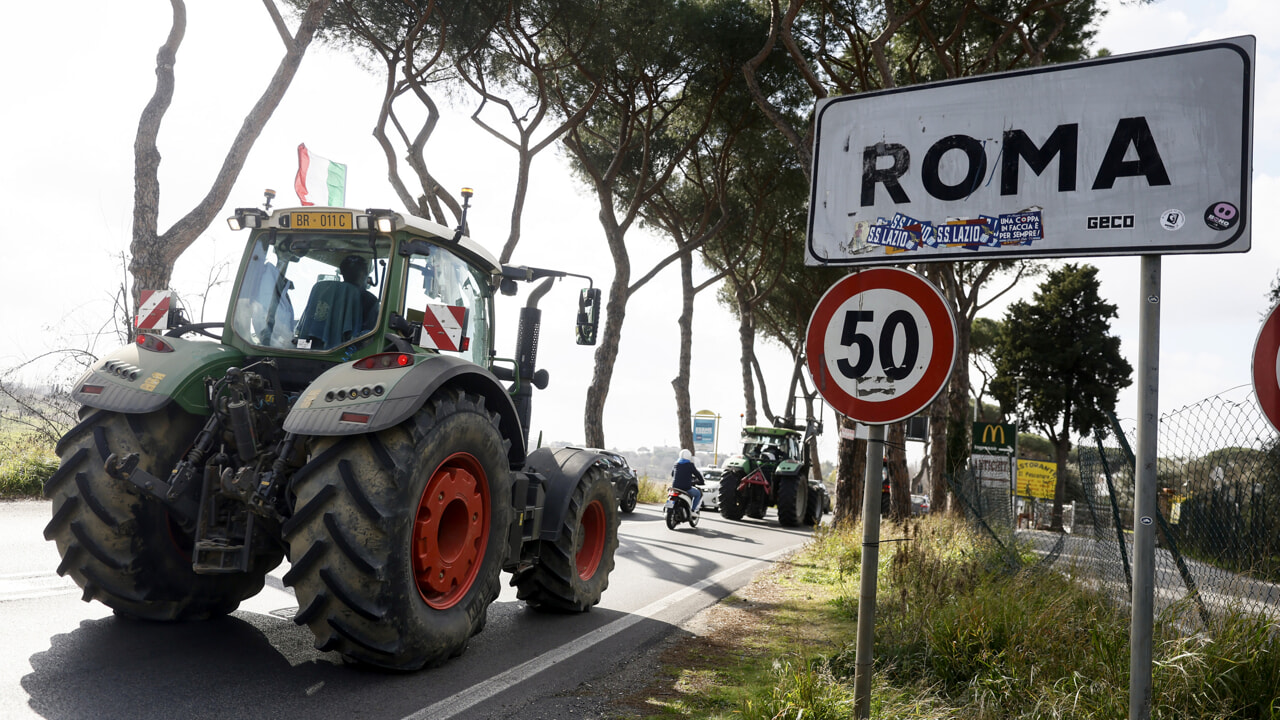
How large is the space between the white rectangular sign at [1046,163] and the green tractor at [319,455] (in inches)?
88.6

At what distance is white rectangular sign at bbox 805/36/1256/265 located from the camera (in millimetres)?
3061

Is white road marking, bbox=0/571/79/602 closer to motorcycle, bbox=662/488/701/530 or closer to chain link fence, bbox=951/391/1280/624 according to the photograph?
chain link fence, bbox=951/391/1280/624

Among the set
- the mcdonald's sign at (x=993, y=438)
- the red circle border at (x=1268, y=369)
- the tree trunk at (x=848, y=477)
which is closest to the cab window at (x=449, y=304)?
the red circle border at (x=1268, y=369)

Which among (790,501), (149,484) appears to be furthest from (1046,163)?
(790,501)

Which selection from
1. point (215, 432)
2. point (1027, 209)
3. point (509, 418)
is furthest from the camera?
point (509, 418)

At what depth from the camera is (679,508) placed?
15.3m

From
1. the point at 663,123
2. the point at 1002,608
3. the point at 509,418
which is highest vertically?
the point at 663,123

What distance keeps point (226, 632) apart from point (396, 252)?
2.34 meters

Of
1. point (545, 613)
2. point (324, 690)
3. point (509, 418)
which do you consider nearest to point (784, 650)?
point (545, 613)

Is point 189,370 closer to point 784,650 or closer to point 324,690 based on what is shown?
point 324,690

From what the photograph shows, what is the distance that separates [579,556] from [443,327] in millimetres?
2304

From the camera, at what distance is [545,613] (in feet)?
21.6

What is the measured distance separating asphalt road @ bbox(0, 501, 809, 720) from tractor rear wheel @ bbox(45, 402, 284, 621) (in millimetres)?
227

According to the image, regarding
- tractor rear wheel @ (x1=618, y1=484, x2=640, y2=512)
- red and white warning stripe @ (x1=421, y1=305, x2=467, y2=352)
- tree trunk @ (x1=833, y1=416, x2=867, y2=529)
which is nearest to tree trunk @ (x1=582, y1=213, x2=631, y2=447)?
tractor rear wheel @ (x1=618, y1=484, x2=640, y2=512)
